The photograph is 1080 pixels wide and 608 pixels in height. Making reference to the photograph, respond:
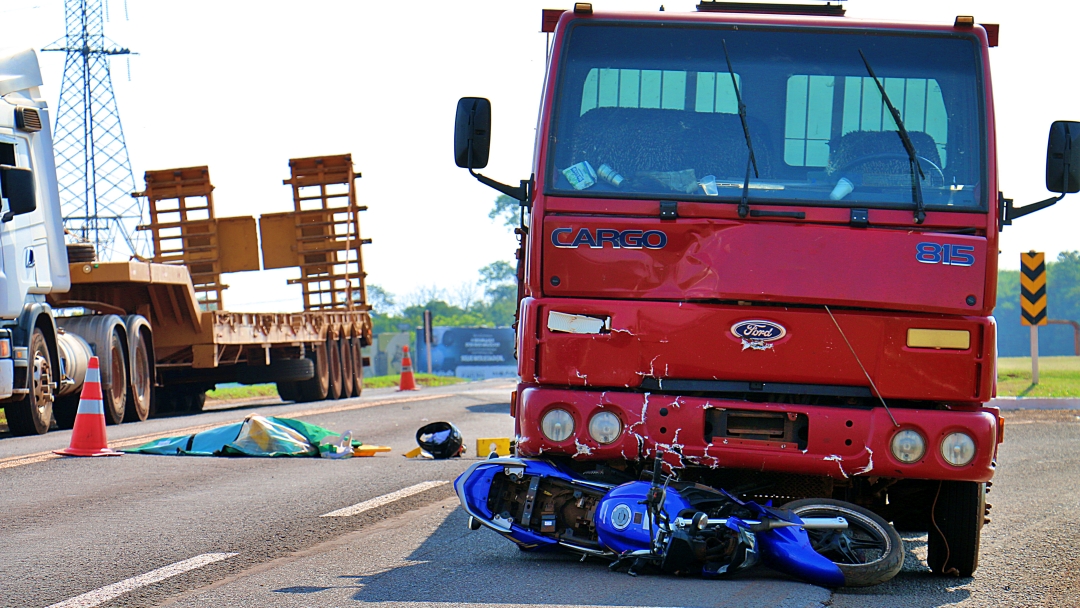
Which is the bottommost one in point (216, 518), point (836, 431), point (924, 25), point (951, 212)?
point (216, 518)

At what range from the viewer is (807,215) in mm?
5547

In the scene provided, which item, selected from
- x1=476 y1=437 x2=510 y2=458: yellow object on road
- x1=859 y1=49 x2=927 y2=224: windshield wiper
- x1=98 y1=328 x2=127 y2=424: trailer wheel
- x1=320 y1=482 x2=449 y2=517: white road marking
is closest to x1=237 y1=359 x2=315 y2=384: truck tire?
x1=98 y1=328 x2=127 y2=424: trailer wheel

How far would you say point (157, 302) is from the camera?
666 inches

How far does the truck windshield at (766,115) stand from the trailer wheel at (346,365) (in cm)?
1833

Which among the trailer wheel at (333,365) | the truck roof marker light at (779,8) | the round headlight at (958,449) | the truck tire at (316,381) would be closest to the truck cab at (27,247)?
the truck roof marker light at (779,8)

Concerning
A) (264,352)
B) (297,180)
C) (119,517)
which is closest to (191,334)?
(264,352)

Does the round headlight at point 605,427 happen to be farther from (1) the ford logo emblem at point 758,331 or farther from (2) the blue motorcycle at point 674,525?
(1) the ford logo emblem at point 758,331

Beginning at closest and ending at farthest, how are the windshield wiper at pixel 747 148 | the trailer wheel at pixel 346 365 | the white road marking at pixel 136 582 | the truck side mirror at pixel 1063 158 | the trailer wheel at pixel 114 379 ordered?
the white road marking at pixel 136 582 < the windshield wiper at pixel 747 148 < the truck side mirror at pixel 1063 158 < the trailer wheel at pixel 114 379 < the trailer wheel at pixel 346 365

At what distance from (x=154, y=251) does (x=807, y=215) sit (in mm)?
18089

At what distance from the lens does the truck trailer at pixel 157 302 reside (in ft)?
39.9

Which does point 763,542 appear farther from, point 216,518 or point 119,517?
point 119,517

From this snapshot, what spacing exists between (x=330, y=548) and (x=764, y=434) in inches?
82.4

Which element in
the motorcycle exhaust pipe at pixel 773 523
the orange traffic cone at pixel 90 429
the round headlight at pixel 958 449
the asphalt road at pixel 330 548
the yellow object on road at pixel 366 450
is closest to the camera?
the asphalt road at pixel 330 548

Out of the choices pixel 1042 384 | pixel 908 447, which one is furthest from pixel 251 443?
pixel 1042 384
